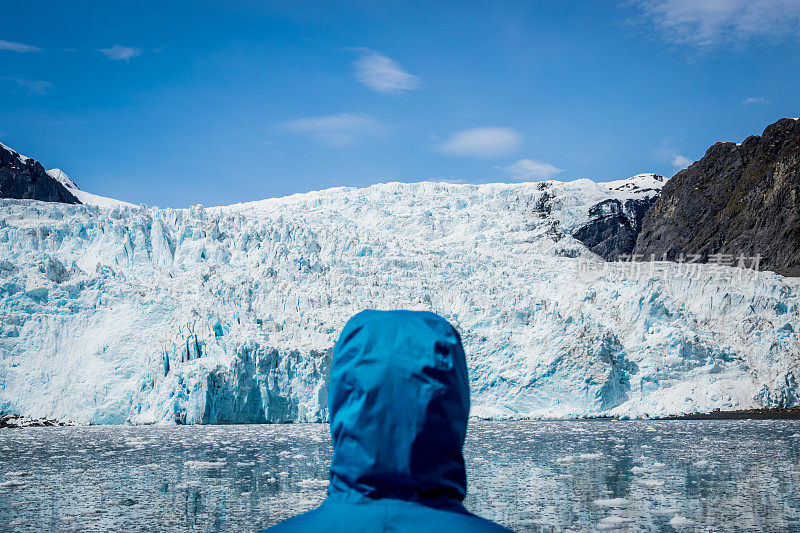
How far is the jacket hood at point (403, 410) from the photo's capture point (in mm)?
1263

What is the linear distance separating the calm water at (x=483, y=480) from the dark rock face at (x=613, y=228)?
36010mm

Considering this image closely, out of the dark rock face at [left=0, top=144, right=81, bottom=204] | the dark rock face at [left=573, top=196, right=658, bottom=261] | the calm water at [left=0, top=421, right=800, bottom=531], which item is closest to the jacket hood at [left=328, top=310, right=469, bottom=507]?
the calm water at [left=0, top=421, right=800, bottom=531]

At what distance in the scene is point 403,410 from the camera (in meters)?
1.26

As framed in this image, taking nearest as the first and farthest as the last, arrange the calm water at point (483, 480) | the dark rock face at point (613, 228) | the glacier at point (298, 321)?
the calm water at point (483, 480), the glacier at point (298, 321), the dark rock face at point (613, 228)

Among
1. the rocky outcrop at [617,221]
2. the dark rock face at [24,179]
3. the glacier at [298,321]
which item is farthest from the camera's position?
the rocky outcrop at [617,221]

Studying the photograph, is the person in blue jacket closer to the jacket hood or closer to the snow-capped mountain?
the jacket hood

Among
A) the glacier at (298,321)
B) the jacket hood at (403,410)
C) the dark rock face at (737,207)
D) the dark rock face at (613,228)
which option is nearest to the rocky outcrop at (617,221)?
the dark rock face at (613,228)

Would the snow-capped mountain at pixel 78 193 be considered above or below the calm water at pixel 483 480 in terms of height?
above

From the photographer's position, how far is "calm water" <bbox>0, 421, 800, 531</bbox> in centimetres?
896

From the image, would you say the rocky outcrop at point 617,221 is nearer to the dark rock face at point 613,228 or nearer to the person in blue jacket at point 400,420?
the dark rock face at point 613,228

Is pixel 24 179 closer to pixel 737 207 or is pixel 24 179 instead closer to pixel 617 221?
pixel 617 221

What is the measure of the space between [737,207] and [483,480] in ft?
159

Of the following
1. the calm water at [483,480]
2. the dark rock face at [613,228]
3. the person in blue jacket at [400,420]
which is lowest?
the calm water at [483,480]

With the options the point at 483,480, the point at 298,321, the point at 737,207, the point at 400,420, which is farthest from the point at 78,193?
the point at 400,420
